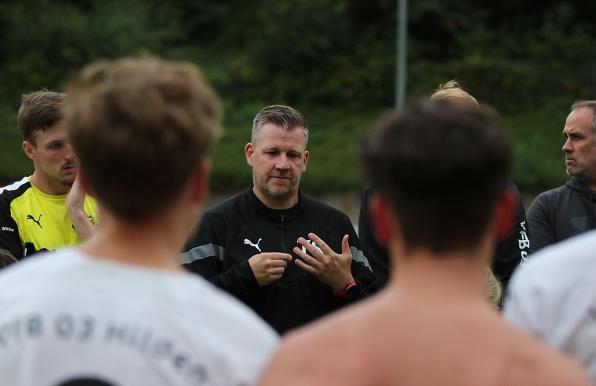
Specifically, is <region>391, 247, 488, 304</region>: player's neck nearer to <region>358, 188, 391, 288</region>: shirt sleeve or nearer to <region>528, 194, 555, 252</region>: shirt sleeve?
<region>358, 188, 391, 288</region>: shirt sleeve

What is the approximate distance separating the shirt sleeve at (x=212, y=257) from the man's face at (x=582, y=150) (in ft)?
8.32

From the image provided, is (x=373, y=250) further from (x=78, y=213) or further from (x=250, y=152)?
(x=78, y=213)

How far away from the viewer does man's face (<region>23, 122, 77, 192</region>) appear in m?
5.41

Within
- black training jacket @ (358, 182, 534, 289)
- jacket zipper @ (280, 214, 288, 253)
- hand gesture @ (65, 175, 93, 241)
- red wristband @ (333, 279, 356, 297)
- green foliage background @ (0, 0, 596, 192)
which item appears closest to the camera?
hand gesture @ (65, 175, 93, 241)


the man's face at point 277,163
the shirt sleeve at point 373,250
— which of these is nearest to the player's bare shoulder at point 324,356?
the man's face at point 277,163

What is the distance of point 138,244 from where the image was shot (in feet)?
7.95

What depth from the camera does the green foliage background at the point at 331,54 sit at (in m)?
28.6

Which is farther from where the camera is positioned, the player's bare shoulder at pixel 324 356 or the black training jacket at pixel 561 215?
the black training jacket at pixel 561 215

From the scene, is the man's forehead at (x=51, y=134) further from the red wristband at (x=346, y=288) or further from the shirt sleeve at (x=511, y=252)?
the shirt sleeve at (x=511, y=252)

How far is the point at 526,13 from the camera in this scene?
108 feet

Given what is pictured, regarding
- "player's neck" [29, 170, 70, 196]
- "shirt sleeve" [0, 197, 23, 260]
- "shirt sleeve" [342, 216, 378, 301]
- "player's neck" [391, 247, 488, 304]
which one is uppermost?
"player's neck" [29, 170, 70, 196]

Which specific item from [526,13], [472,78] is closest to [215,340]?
[472,78]

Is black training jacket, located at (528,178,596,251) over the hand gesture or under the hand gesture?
under

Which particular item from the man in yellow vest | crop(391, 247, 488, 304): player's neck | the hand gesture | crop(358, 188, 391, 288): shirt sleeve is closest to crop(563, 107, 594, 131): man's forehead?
crop(358, 188, 391, 288): shirt sleeve
